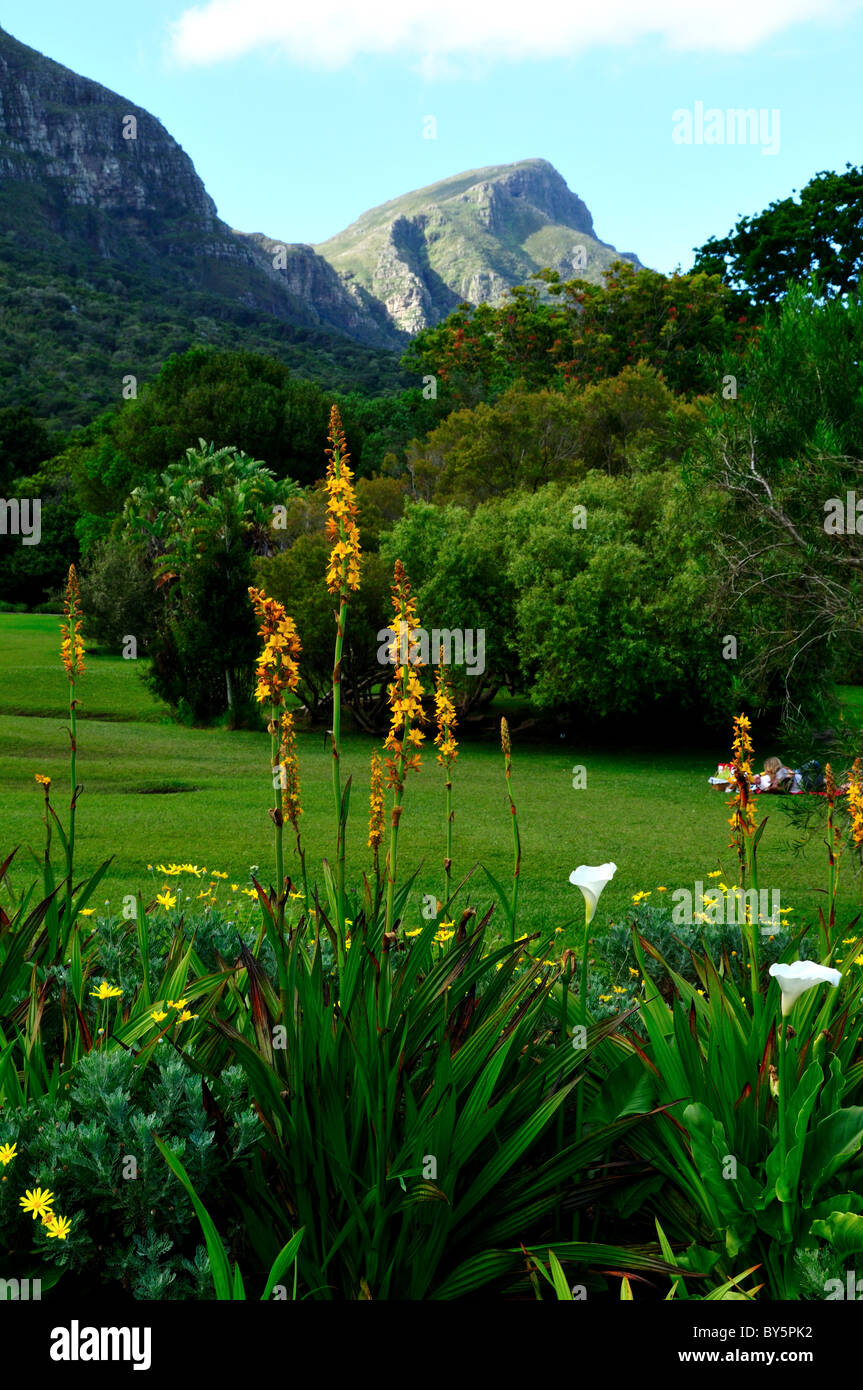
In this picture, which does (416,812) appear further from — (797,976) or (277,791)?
(797,976)

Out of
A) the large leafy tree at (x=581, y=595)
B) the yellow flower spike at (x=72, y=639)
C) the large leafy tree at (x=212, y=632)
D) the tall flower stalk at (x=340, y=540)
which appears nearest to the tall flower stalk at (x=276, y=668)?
the tall flower stalk at (x=340, y=540)

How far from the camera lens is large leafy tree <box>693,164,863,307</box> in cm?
2997

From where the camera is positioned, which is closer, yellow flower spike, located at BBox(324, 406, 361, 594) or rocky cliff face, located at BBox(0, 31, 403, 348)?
yellow flower spike, located at BBox(324, 406, 361, 594)

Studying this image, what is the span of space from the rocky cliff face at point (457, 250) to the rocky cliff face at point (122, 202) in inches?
260

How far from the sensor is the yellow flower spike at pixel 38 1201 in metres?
2.02

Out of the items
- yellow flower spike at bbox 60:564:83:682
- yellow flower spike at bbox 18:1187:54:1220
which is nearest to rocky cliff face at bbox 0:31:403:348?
yellow flower spike at bbox 60:564:83:682

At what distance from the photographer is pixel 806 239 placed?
30531mm

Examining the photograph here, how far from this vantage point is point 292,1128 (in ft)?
7.07

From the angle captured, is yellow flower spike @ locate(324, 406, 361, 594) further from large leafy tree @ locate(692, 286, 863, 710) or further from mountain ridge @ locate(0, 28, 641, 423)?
mountain ridge @ locate(0, 28, 641, 423)

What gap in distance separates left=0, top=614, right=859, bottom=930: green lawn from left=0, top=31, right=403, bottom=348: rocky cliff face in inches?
3037

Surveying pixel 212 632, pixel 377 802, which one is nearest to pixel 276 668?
pixel 377 802

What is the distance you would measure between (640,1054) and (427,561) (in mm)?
18948

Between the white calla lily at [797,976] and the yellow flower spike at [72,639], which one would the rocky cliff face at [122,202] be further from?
the white calla lily at [797,976]
